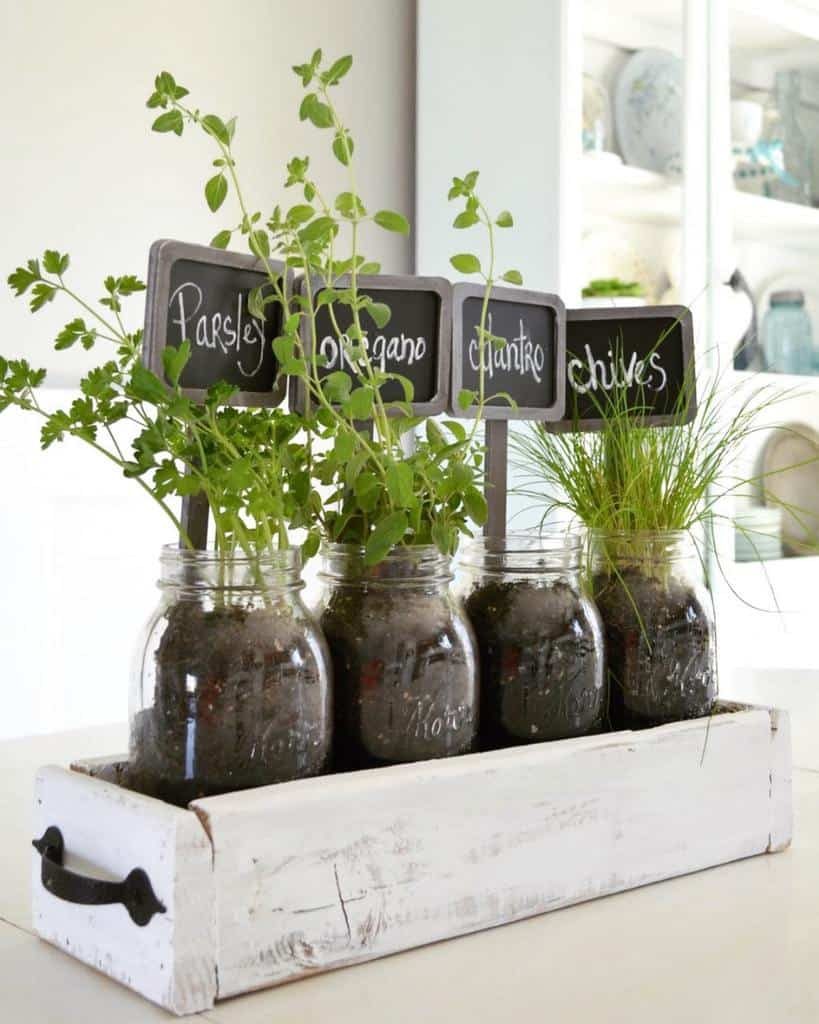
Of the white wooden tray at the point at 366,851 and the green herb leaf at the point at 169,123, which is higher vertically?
the green herb leaf at the point at 169,123

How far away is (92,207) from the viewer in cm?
245

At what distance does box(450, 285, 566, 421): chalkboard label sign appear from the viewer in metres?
0.95

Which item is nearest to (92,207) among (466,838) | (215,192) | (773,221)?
(773,221)

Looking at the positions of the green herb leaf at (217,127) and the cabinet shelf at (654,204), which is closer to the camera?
the green herb leaf at (217,127)

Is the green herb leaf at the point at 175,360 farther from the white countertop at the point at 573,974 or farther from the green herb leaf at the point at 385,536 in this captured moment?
the white countertop at the point at 573,974

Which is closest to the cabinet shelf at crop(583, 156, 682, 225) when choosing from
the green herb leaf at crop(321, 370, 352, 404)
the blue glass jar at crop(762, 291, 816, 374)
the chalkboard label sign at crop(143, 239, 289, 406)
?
the blue glass jar at crop(762, 291, 816, 374)

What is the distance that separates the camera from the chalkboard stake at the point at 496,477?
2.95 feet

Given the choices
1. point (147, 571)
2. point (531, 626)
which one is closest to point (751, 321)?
point (147, 571)

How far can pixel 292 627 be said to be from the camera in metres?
0.72

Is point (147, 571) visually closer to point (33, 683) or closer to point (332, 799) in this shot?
point (33, 683)

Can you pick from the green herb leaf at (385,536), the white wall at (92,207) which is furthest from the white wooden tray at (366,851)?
the white wall at (92,207)

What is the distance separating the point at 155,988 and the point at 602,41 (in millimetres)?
2594

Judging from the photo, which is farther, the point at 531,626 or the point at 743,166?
the point at 743,166

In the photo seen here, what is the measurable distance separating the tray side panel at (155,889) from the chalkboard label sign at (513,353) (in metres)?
0.39
